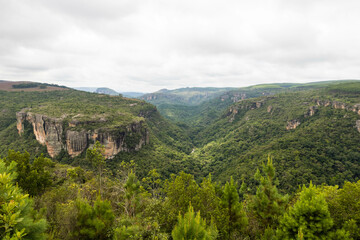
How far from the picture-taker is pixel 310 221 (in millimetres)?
13922

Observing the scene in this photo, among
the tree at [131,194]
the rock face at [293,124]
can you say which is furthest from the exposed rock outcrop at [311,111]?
the tree at [131,194]

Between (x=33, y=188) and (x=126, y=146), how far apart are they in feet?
→ 178

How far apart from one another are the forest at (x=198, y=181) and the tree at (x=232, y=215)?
4.6 inches

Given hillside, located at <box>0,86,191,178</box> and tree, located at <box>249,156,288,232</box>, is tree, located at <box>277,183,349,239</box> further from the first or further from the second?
hillside, located at <box>0,86,191,178</box>

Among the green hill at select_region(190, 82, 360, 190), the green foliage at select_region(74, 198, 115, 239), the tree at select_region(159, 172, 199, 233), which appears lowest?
the green hill at select_region(190, 82, 360, 190)

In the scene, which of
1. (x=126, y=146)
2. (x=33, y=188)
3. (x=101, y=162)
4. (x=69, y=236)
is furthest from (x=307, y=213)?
(x=126, y=146)

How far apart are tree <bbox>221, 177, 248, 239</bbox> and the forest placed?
0.38 ft

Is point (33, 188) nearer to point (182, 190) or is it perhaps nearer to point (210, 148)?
point (182, 190)

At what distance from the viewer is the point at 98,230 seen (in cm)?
1270

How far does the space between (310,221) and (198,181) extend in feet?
202

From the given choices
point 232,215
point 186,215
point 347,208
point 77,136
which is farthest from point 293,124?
point 77,136

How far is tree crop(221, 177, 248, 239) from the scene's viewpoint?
17797 millimetres

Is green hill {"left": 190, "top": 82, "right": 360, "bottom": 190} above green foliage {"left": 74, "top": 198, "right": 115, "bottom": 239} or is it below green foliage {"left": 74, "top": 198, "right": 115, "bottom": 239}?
below

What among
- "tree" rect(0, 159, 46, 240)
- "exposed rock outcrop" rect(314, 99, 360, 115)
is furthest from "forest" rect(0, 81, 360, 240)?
"exposed rock outcrop" rect(314, 99, 360, 115)
